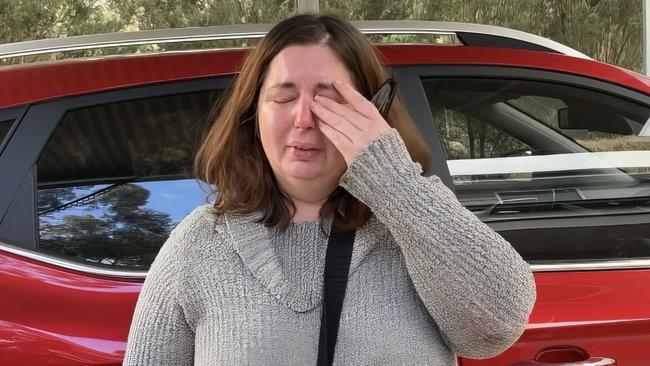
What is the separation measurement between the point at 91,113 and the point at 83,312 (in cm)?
56

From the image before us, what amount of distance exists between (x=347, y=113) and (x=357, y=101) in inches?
1.0

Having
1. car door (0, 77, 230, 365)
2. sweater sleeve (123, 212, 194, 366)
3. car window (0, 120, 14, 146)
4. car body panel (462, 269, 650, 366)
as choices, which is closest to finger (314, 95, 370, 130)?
sweater sleeve (123, 212, 194, 366)

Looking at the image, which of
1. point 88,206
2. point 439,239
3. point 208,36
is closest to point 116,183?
point 88,206

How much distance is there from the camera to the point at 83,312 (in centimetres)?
183

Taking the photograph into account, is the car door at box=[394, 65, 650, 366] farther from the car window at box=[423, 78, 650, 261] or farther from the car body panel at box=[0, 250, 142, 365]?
the car body panel at box=[0, 250, 142, 365]

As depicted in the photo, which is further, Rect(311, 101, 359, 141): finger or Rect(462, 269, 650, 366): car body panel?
Rect(462, 269, 650, 366): car body panel

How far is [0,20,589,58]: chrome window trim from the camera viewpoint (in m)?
2.26

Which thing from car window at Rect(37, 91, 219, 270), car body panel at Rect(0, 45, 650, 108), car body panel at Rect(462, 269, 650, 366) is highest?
car body panel at Rect(0, 45, 650, 108)

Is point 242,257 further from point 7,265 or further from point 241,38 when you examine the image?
point 241,38

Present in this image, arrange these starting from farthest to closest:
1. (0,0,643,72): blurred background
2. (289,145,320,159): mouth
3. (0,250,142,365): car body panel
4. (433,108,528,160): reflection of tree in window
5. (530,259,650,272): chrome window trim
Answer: (0,0,643,72): blurred background, (433,108,528,160): reflection of tree in window, (530,259,650,272): chrome window trim, (0,250,142,365): car body panel, (289,145,320,159): mouth

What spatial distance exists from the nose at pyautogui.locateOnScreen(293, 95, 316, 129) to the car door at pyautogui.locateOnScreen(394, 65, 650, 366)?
3.46 ft

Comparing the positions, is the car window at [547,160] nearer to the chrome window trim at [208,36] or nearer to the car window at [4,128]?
the chrome window trim at [208,36]

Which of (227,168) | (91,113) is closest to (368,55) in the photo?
(227,168)

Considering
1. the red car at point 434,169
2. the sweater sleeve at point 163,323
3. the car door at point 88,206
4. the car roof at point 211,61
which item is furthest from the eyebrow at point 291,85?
the car roof at point 211,61
